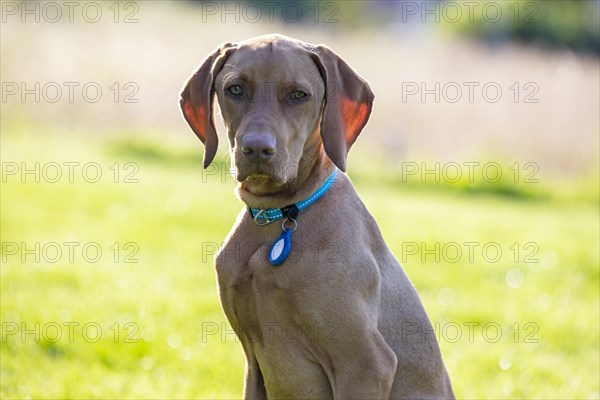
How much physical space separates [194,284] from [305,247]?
3689 mm

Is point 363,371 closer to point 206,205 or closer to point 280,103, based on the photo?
point 280,103

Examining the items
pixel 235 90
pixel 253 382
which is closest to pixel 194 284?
pixel 253 382

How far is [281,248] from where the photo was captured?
11.8 ft

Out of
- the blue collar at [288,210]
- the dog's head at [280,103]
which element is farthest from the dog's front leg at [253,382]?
the dog's head at [280,103]

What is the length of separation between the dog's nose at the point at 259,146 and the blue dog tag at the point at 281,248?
343 millimetres

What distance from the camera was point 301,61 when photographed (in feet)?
12.1

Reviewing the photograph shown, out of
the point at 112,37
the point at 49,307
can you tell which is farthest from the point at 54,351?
the point at 112,37

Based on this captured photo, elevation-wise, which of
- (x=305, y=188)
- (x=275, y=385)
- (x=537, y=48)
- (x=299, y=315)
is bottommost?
(x=537, y=48)

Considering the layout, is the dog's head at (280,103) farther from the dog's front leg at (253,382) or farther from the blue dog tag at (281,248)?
the dog's front leg at (253,382)

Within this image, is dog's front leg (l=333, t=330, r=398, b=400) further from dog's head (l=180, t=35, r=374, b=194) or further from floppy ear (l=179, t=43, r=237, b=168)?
floppy ear (l=179, t=43, r=237, b=168)

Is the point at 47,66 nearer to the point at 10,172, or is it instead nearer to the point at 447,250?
the point at 10,172

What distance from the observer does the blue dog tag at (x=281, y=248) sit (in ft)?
11.7

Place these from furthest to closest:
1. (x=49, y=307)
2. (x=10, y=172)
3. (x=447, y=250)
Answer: (x=10, y=172) < (x=447, y=250) < (x=49, y=307)

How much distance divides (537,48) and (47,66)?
1815 centimetres
